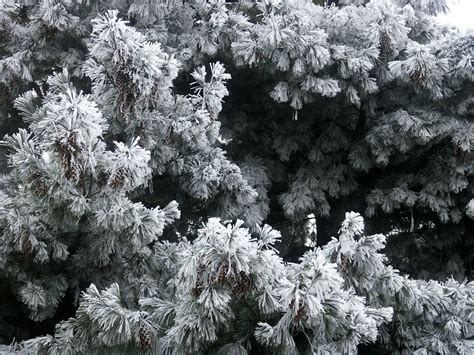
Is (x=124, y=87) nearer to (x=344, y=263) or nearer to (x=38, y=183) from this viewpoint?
(x=38, y=183)

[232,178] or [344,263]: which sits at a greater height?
[344,263]

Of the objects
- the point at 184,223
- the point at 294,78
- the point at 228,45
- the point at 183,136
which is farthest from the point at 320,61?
the point at 184,223

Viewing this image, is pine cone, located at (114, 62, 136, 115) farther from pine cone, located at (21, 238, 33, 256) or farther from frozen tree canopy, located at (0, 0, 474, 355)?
pine cone, located at (21, 238, 33, 256)

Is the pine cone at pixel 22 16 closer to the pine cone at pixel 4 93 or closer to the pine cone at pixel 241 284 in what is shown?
the pine cone at pixel 4 93

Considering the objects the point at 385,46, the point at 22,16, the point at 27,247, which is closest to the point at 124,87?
the point at 27,247

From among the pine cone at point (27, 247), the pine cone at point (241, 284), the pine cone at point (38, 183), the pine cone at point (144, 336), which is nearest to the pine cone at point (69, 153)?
the pine cone at point (38, 183)

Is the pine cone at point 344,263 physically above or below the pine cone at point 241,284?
below

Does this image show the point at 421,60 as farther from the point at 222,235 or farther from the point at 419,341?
the point at 222,235

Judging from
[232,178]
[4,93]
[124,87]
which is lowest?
[232,178]

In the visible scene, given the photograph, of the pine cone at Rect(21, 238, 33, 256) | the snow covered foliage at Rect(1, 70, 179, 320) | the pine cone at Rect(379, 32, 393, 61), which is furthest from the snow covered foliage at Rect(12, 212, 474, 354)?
the pine cone at Rect(379, 32, 393, 61)

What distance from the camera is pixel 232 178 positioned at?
3.76m

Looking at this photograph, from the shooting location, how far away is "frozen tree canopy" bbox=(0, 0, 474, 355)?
8.38 ft

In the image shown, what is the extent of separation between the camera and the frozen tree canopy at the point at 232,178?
8.38 ft

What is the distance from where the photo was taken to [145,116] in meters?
3.39
